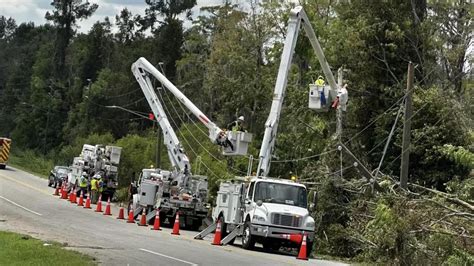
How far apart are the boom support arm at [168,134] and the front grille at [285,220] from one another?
12165 mm

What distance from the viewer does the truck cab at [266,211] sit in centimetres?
2153

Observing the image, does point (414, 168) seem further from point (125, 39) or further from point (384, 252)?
point (125, 39)

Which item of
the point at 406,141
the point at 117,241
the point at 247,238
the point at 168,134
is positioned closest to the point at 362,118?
the point at 168,134

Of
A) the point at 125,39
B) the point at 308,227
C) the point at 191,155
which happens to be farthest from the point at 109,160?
the point at 125,39

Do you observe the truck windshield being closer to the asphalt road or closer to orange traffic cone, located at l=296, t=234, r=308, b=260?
the asphalt road

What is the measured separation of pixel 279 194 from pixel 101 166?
91.3ft

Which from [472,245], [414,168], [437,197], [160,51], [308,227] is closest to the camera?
[472,245]

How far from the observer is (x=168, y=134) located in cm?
3497

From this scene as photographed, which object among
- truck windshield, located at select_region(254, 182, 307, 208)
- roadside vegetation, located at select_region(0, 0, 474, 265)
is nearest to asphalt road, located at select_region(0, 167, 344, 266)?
truck windshield, located at select_region(254, 182, 307, 208)

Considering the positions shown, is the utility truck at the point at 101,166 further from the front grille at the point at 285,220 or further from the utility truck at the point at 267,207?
the front grille at the point at 285,220

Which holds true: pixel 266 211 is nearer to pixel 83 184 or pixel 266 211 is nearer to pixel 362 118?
pixel 362 118

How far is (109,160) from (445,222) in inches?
1355

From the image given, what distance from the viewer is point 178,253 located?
18.4 metres

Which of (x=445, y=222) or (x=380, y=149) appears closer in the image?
(x=445, y=222)
